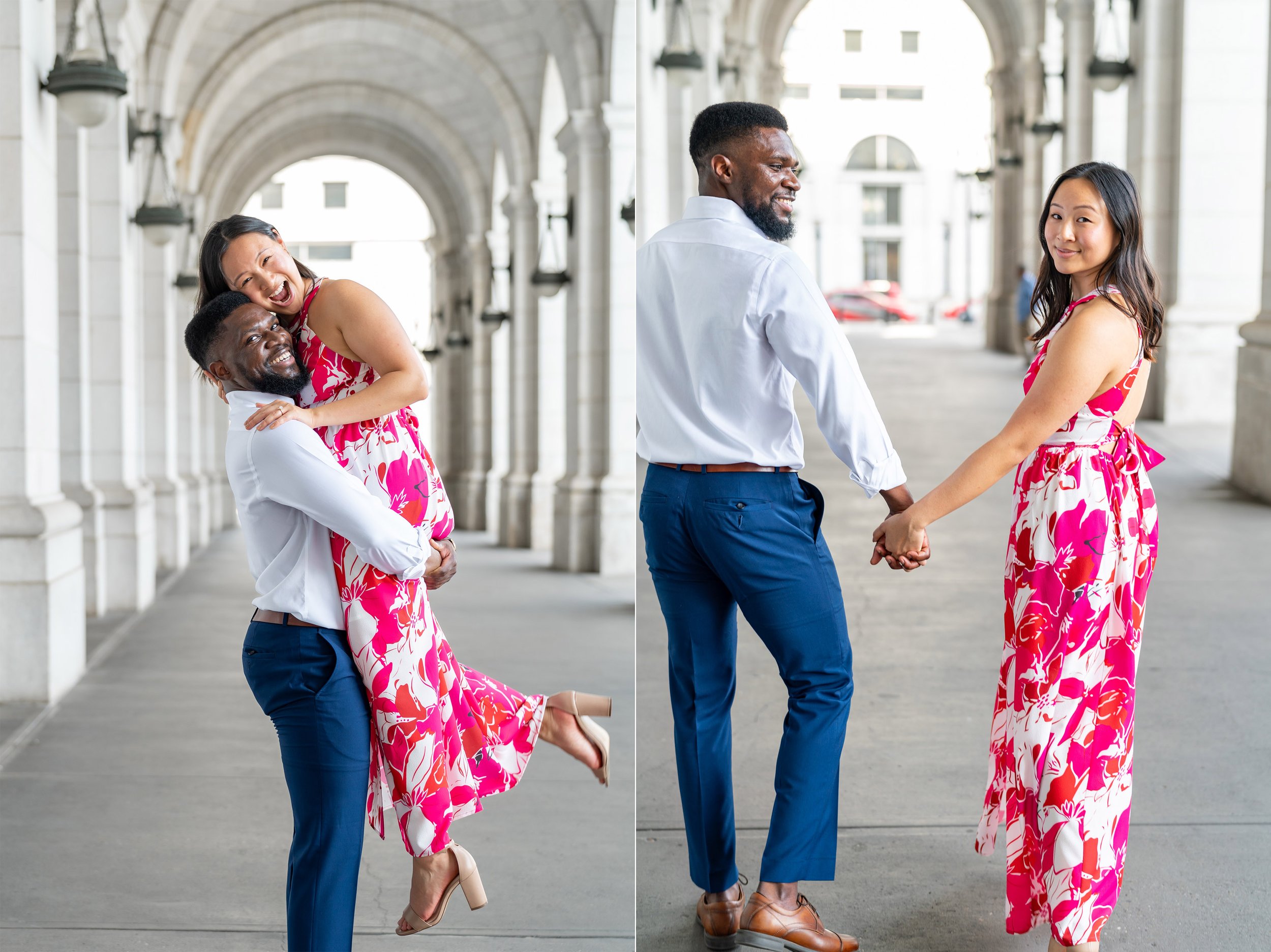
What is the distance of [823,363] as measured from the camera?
2703 millimetres

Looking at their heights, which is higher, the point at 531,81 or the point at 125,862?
the point at 531,81

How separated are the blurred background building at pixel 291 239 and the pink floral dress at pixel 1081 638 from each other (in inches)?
43.0

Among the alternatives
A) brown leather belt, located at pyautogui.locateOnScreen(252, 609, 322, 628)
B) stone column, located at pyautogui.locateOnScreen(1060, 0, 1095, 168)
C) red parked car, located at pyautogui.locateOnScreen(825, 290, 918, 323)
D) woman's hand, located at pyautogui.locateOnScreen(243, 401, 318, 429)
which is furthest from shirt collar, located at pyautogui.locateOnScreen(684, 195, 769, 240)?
red parked car, located at pyautogui.locateOnScreen(825, 290, 918, 323)

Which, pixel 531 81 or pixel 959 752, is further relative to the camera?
pixel 531 81

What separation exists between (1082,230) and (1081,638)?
929 millimetres

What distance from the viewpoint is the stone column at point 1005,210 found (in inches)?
801

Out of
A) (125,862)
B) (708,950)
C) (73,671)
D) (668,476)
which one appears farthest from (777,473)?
(73,671)

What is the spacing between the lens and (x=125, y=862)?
3568 mm

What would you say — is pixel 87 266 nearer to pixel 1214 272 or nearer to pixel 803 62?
pixel 1214 272

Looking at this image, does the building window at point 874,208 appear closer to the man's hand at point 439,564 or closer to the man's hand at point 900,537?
the man's hand at point 900,537

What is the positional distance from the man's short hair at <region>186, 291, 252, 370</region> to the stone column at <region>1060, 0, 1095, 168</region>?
Answer: 48.1 feet

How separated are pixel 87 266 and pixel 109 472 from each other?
5.32 ft

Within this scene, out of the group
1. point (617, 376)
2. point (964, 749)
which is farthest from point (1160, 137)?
point (964, 749)

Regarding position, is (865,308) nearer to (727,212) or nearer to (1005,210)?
(1005,210)
